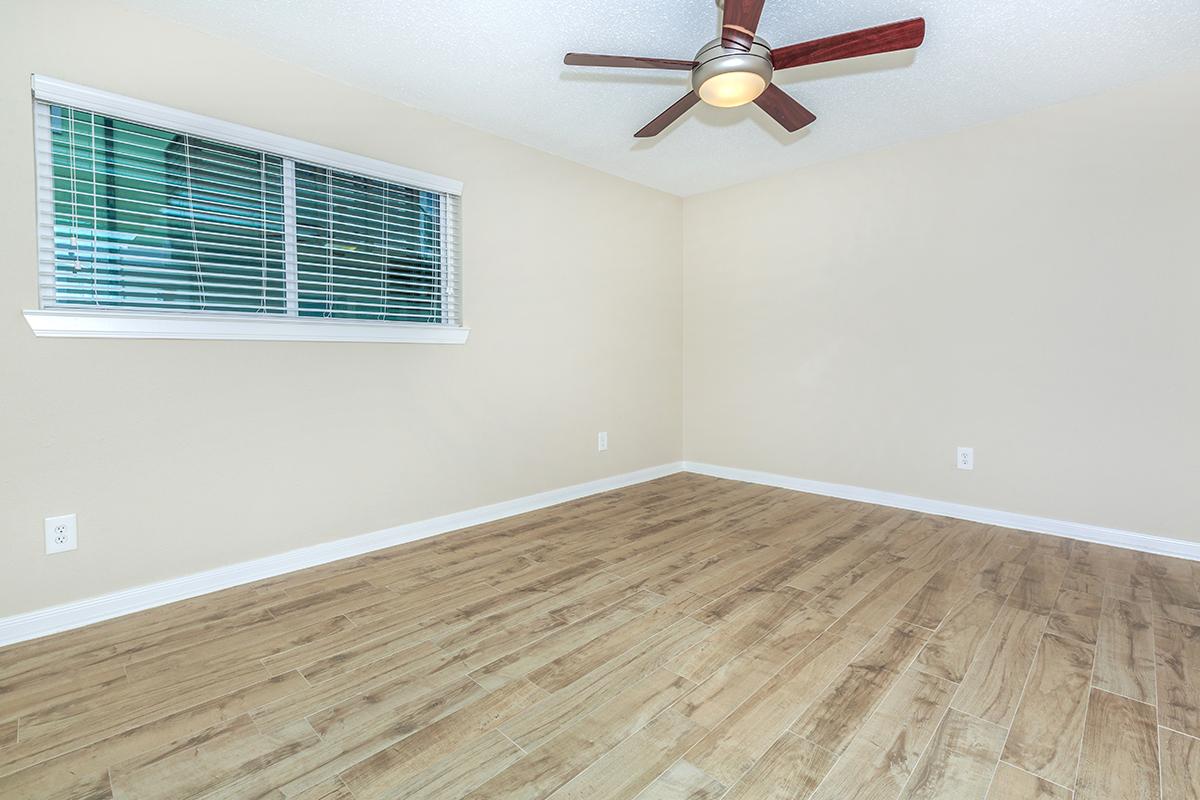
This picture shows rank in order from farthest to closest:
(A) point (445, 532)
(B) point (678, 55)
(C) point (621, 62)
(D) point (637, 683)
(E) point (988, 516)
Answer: (E) point (988, 516) < (A) point (445, 532) < (B) point (678, 55) < (C) point (621, 62) < (D) point (637, 683)

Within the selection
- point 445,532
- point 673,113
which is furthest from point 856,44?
point 445,532

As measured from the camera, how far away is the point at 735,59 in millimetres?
1880

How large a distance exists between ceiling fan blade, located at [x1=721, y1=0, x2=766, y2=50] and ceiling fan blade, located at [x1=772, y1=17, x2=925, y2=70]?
0.11 metres

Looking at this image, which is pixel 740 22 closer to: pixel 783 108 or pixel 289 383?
pixel 783 108

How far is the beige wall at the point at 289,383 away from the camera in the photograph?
193cm

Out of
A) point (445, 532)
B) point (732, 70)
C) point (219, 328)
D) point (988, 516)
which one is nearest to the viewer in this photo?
point (732, 70)

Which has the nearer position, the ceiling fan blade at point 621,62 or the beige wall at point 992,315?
the ceiling fan blade at point 621,62

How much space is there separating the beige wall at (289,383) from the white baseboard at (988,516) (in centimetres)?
117

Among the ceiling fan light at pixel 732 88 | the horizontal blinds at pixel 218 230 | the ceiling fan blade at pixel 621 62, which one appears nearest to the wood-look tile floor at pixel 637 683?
the horizontal blinds at pixel 218 230

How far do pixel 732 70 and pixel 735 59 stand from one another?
34 mm

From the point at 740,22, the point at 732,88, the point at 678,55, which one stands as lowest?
the point at 732,88

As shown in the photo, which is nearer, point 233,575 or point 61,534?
point 61,534

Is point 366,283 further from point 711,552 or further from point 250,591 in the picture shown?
point 711,552

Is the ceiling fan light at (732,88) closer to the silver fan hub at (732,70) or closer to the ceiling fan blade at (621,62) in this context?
the silver fan hub at (732,70)
